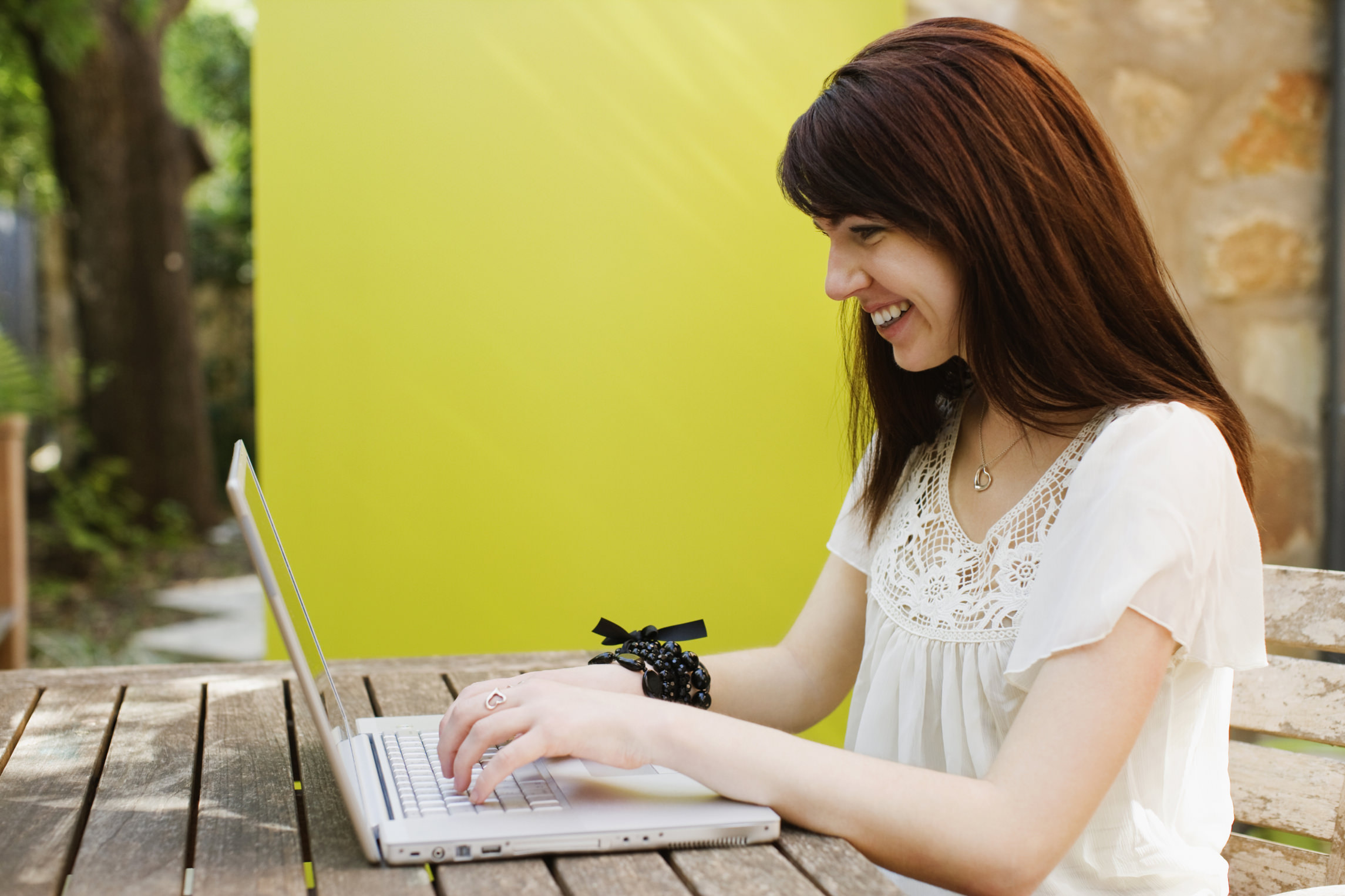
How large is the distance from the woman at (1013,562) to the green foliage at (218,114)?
8932 millimetres

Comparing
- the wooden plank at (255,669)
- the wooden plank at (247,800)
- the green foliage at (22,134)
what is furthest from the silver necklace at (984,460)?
the green foliage at (22,134)

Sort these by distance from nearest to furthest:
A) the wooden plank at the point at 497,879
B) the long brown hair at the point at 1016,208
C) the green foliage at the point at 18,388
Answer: the wooden plank at the point at 497,879
the long brown hair at the point at 1016,208
the green foliage at the point at 18,388

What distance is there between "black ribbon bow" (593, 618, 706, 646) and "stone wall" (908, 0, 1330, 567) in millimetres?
1655

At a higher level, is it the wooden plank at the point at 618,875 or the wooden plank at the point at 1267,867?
the wooden plank at the point at 618,875

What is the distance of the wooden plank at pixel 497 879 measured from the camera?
85cm

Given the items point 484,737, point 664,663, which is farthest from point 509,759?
point 664,663

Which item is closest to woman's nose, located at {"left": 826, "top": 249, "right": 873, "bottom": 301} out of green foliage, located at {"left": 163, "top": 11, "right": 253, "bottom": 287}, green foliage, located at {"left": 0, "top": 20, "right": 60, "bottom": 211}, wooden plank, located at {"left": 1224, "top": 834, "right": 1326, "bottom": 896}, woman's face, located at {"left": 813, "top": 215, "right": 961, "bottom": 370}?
woman's face, located at {"left": 813, "top": 215, "right": 961, "bottom": 370}

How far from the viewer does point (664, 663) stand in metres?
1.32

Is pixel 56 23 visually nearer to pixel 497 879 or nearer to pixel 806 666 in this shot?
pixel 806 666

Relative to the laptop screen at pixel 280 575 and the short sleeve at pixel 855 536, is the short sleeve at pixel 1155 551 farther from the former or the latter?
the laptop screen at pixel 280 575

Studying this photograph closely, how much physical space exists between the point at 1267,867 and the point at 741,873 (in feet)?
2.75

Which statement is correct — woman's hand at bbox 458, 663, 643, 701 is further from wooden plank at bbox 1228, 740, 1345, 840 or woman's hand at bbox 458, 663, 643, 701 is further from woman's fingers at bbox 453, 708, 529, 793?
wooden plank at bbox 1228, 740, 1345, 840

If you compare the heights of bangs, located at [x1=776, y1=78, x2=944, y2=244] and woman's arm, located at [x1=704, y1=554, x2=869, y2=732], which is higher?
bangs, located at [x1=776, y1=78, x2=944, y2=244]

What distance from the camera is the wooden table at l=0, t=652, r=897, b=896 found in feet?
2.83
